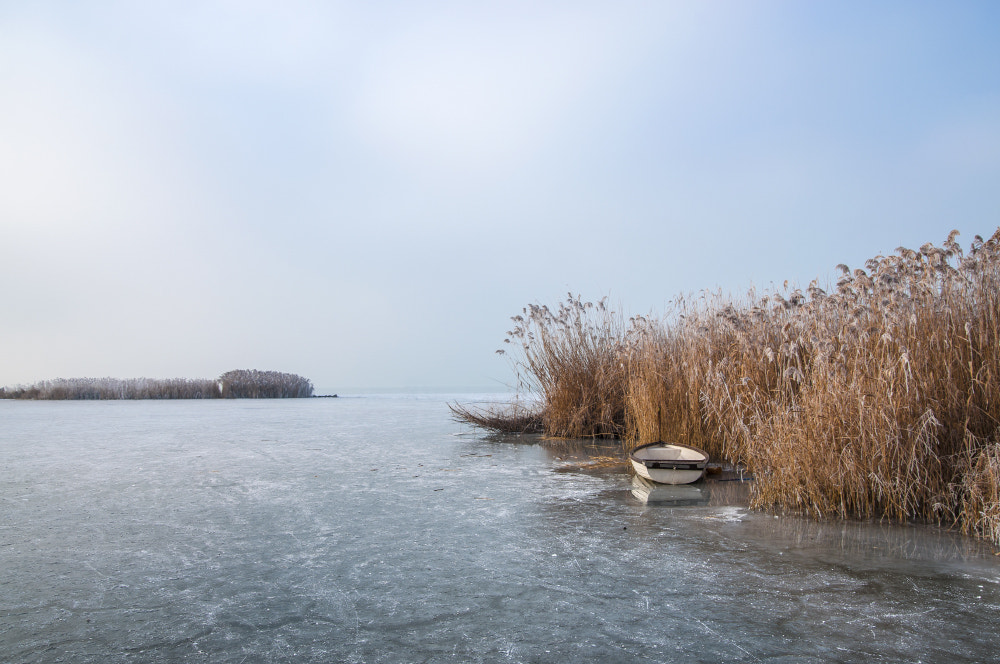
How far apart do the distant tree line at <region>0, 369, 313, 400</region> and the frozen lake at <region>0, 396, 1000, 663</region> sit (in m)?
21.6

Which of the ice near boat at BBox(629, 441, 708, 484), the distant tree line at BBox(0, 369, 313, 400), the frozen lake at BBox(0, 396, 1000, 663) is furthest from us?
the distant tree line at BBox(0, 369, 313, 400)

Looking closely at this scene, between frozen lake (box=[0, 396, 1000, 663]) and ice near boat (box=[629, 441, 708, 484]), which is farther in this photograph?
ice near boat (box=[629, 441, 708, 484])

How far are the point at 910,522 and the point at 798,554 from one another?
50.1 inches

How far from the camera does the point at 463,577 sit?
110 inches

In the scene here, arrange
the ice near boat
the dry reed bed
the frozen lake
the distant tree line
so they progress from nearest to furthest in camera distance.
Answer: the frozen lake → the dry reed bed → the ice near boat → the distant tree line

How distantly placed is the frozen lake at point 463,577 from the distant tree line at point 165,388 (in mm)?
21608

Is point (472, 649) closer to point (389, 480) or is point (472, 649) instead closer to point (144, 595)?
point (144, 595)

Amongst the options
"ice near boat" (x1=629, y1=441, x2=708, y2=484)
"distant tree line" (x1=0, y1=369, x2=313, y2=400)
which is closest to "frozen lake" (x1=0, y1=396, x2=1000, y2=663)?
"ice near boat" (x1=629, y1=441, x2=708, y2=484)

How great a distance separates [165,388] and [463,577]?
25640mm

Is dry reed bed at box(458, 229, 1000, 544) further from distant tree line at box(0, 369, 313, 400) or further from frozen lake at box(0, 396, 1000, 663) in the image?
distant tree line at box(0, 369, 313, 400)

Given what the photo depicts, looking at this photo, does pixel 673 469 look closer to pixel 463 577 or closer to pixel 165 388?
pixel 463 577

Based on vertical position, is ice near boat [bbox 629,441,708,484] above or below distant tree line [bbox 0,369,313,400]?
below

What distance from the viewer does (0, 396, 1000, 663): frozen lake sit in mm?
2121

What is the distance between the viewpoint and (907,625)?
2.28 meters
